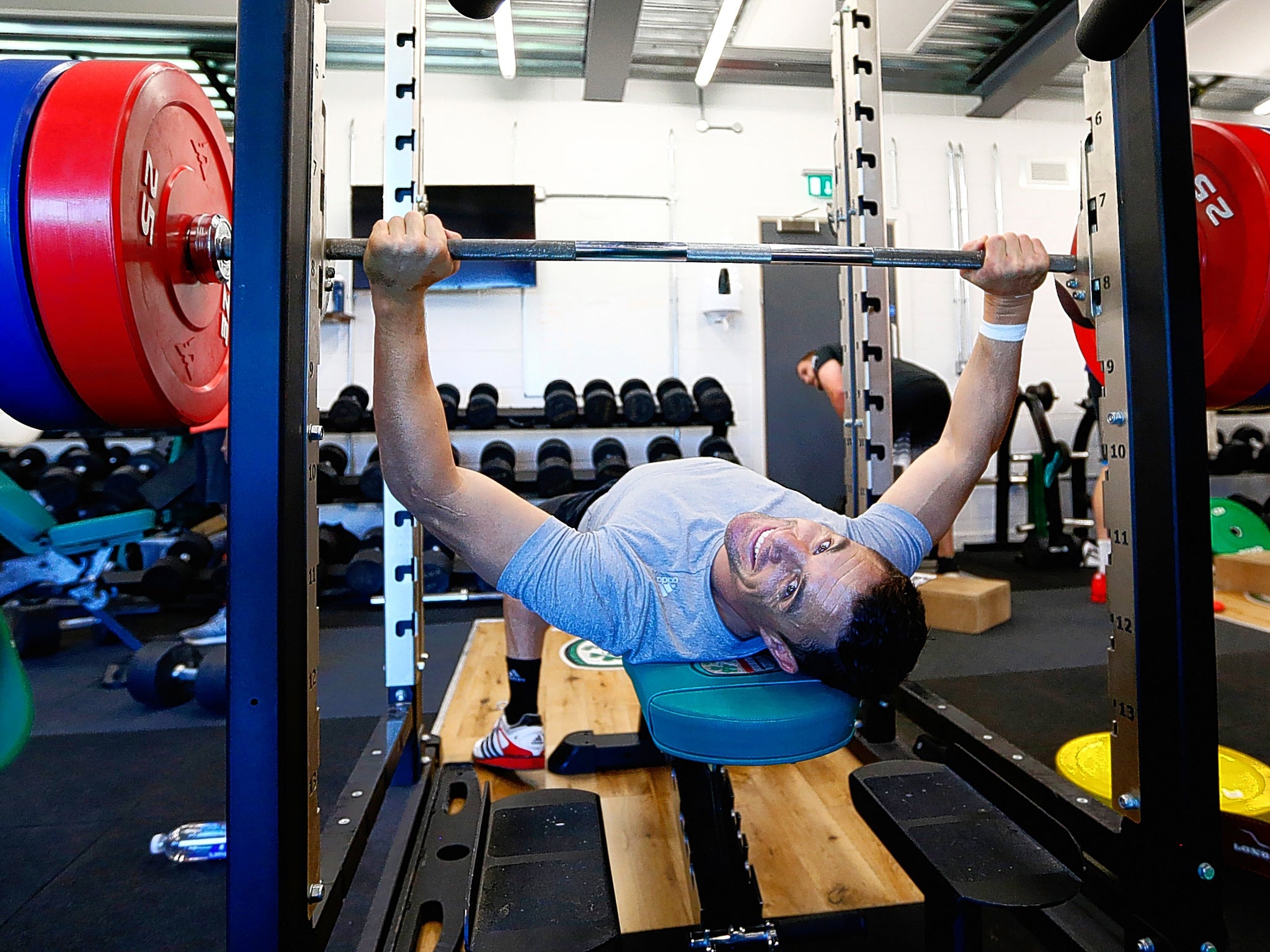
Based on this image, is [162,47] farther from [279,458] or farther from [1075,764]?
[1075,764]

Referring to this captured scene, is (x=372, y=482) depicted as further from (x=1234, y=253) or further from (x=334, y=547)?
(x=1234, y=253)

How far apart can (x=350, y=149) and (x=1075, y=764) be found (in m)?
4.58

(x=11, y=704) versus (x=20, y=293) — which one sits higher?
(x=20, y=293)

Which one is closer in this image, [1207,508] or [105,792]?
[1207,508]

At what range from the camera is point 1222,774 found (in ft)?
5.19

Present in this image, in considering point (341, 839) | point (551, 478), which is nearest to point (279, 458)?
point (341, 839)

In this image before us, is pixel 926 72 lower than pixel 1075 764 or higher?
higher

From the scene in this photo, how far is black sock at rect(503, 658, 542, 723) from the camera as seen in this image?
1.77 m

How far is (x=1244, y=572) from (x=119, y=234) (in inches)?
158

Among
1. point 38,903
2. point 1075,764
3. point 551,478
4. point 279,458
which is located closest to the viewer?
point 279,458

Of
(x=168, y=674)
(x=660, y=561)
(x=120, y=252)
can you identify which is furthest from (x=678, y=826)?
(x=168, y=674)

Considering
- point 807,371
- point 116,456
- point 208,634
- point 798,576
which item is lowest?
point 208,634

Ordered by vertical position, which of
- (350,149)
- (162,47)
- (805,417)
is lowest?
(805,417)

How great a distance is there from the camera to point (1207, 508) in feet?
3.18
